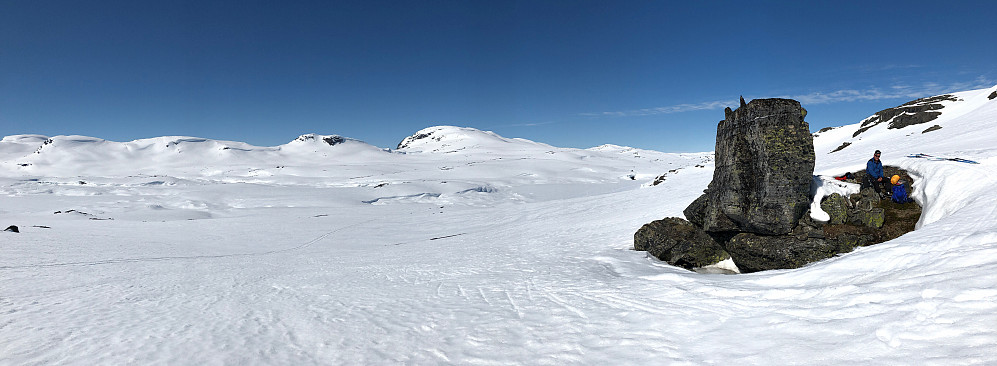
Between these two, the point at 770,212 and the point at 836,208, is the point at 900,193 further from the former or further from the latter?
the point at 770,212

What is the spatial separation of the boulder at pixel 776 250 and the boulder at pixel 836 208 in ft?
6.45

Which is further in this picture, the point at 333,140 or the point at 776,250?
the point at 333,140

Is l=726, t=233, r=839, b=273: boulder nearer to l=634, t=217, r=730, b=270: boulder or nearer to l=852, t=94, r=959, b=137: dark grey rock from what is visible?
l=634, t=217, r=730, b=270: boulder

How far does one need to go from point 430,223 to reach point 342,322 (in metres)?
23.3

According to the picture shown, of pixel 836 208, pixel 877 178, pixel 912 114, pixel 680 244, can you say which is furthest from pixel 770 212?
pixel 912 114

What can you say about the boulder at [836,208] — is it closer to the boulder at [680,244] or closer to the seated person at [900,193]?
the seated person at [900,193]

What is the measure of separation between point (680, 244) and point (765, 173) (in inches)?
155

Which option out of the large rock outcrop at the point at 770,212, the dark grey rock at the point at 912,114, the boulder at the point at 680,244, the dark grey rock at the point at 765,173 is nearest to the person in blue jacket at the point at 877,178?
the large rock outcrop at the point at 770,212

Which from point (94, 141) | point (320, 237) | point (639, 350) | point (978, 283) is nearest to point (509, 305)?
point (639, 350)

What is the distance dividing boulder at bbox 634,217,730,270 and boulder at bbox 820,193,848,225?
11.7 ft

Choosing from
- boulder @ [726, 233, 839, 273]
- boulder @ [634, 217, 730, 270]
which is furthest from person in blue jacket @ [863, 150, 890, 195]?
boulder @ [634, 217, 730, 270]

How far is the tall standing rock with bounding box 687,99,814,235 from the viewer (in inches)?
500

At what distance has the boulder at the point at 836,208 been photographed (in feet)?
40.1

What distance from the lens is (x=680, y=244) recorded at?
13.1 meters
